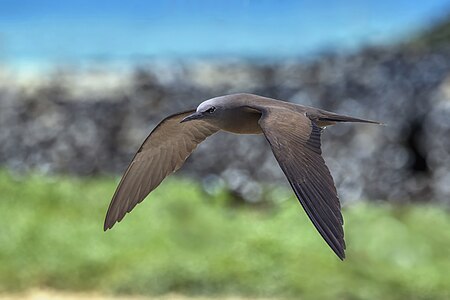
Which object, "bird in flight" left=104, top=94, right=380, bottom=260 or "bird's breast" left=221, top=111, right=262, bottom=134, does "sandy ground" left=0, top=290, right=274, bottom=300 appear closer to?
"bird in flight" left=104, top=94, right=380, bottom=260

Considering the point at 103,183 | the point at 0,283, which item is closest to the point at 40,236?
the point at 0,283

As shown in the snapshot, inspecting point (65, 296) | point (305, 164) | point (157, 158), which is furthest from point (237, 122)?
point (65, 296)

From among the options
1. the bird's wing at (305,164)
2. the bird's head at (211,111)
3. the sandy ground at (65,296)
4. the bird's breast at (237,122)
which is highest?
the sandy ground at (65,296)

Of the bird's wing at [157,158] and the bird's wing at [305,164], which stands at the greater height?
the bird's wing at [157,158]

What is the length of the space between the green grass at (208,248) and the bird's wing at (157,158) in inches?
181

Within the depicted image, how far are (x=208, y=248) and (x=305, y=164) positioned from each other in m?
6.08

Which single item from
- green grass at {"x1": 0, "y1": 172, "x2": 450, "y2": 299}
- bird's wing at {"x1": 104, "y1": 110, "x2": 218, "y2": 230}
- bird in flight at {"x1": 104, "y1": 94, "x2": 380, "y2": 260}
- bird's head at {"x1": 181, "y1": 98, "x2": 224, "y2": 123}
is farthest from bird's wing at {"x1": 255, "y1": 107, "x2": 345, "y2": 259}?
green grass at {"x1": 0, "y1": 172, "x2": 450, "y2": 299}

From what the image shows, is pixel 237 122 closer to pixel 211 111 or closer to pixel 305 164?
pixel 211 111

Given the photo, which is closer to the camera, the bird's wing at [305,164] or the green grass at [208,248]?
the bird's wing at [305,164]

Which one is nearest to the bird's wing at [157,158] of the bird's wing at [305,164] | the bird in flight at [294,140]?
the bird in flight at [294,140]

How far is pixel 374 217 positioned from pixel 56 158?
12.0 ft

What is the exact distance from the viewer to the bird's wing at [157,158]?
3205 mm

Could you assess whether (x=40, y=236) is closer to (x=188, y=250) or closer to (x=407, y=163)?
(x=188, y=250)

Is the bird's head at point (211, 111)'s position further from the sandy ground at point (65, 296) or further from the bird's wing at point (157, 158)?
the sandy ground at point (65, 296)
